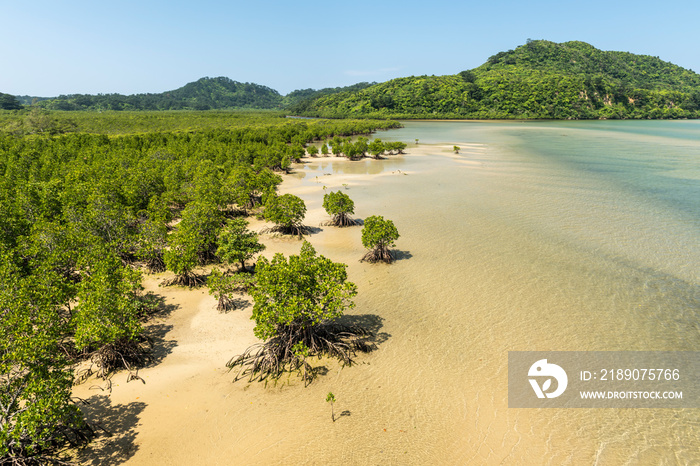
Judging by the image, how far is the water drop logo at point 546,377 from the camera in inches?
586

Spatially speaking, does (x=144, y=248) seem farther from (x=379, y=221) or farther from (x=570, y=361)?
(x=570, y=361)

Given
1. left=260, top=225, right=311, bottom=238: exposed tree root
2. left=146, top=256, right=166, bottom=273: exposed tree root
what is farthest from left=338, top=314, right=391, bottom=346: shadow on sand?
left=146, top=256, right=166, bottom=273: exposed tree root

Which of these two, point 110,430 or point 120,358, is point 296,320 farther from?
point 120,358

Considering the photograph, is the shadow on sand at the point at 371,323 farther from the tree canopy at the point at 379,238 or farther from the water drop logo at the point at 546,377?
the tree canopy at the point at 379,238

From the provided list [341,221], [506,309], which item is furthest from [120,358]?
[341,221]

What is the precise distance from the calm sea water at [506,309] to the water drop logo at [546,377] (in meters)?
0.97

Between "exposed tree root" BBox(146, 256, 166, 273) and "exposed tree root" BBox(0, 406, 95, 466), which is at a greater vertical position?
"exposed tree root" BBox(146, 256, 166, 273)

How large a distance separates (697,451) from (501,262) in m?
15.4

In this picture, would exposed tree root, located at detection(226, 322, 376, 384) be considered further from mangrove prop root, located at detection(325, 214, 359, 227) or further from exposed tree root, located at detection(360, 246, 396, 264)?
mangrove prop root, located at detection(325, 214, 359, 227)

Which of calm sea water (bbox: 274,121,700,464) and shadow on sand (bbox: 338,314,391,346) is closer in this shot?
calm sea water (bbox: 274,121,700,464)

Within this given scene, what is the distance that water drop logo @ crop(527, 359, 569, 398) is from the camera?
1487 cm

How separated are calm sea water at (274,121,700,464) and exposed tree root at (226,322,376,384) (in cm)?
100

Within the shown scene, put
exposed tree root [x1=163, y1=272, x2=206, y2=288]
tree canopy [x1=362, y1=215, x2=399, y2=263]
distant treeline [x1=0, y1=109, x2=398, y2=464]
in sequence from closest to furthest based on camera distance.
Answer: distant treeline [x1=0, y1=109, x2=398, y2=464]
exposed tree root [x1=163, y1=272, x2=206, y2=288]
tree canopy [x1=362, y1=215, x2=399, y2=263]

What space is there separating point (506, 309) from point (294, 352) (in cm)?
1258
